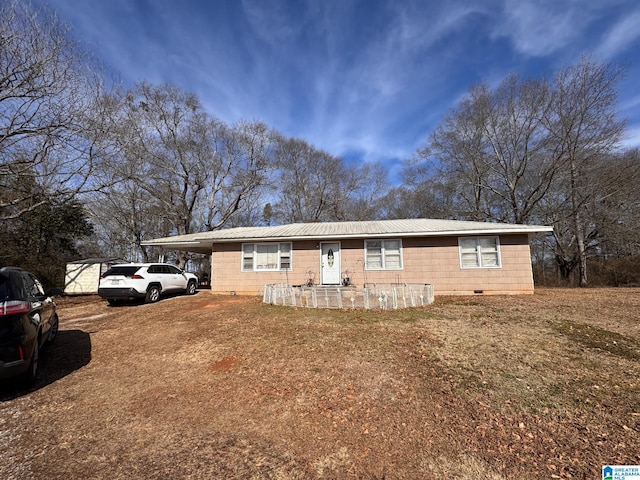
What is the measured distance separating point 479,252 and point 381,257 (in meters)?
3.94

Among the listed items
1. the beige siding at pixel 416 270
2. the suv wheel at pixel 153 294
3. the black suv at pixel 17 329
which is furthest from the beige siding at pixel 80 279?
the black suv at pixel 17 329

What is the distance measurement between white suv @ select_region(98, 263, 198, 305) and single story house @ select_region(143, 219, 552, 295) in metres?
1.83

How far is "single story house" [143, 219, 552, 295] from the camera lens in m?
11.9

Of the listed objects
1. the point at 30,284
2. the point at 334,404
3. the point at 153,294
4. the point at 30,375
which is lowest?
the point at 334,404

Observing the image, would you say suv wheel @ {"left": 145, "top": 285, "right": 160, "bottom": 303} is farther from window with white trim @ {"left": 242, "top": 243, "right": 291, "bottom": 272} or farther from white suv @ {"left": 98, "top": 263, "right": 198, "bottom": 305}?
window with white trim @ {"left": 242, "top": 243, "right": 291, "bottom": 272}

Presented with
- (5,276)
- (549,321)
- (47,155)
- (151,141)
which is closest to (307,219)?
(151,141)

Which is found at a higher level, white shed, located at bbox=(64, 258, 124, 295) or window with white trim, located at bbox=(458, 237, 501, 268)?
→ window with white trim, located at bbox=(458, 237, 501, 268)

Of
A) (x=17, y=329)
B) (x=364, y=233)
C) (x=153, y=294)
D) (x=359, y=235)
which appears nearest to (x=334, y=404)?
(x=17, y=329)

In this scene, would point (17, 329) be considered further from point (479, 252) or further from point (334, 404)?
point (479, 252)

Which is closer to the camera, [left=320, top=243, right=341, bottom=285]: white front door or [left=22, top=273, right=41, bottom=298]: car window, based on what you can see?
[left=22, top=273, right=41, bottom=298]: car window

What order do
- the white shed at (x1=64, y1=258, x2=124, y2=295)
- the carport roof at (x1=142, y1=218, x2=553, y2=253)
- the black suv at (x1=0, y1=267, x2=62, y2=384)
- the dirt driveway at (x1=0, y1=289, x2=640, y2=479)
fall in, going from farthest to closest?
the white shed at (x1=64, y1=258, x2=124, y2=295) < the carport roof at (x1=142, y1=218, x2=553, y2=253) < the black suv at (x1=0, y1=267, x2=62, y2=384) < the dirt driveway at (x1=0, y1=289, x2=640, y2=479)

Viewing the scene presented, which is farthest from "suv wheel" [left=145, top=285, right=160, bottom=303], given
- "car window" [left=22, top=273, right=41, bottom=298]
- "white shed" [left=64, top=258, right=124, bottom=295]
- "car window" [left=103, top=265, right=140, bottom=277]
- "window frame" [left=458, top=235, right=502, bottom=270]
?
"window frame" [left=458, top=235, right=502, bottom=270]

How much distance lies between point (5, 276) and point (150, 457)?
3272 millimetres

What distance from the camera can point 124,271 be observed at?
36.3 feet
